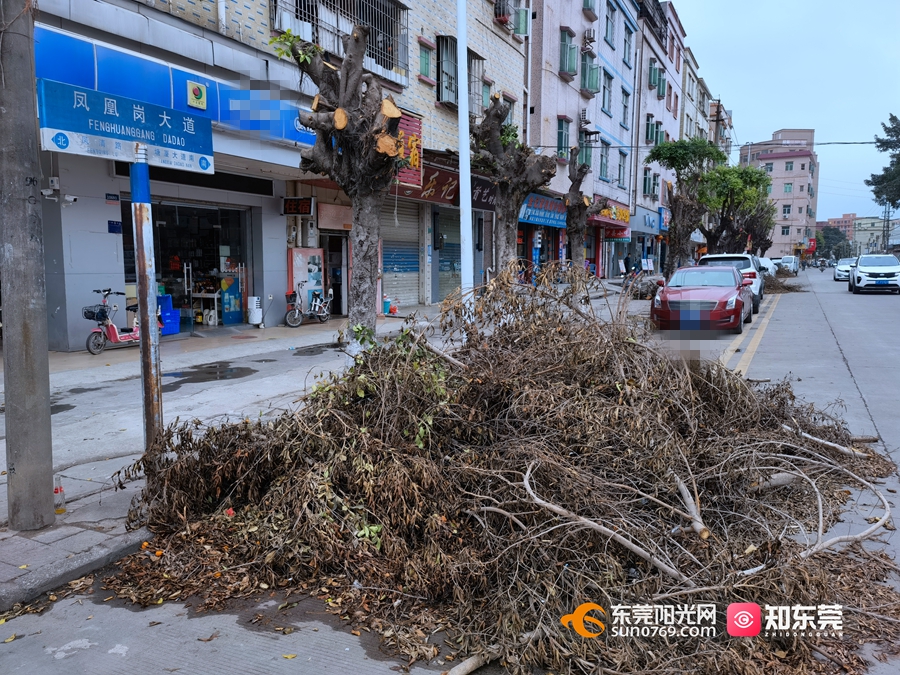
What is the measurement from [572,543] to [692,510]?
0.72 m

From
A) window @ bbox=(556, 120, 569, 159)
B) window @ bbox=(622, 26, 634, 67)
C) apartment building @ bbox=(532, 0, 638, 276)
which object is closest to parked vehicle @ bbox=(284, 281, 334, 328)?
apartment building @ bbox=(532, 0, 638, 276)

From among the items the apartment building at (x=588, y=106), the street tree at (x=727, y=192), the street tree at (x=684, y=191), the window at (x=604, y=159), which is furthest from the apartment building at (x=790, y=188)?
the window at (x=604, y=159)

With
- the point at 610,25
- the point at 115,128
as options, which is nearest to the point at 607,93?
the point at 610,25

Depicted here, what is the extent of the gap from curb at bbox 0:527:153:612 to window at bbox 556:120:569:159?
2483 centimetres

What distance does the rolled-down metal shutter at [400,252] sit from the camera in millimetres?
18781

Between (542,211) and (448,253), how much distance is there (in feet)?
18.7

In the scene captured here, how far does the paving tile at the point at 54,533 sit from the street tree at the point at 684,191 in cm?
2921

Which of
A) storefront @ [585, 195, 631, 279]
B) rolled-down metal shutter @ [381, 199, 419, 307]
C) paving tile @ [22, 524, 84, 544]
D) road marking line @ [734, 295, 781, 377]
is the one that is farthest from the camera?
storefront @ [585, 195, 631, 279]

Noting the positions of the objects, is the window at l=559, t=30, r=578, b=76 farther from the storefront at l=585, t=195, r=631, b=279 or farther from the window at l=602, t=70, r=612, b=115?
the storefront at l=585, t=195, r=631, b=279

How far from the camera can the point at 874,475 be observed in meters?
5.33

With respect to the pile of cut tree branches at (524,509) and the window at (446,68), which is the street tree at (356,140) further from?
the window at (446,68)

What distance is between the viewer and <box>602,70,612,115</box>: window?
32.2 metres

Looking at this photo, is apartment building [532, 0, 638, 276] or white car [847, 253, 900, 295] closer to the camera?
white car [847, 253, 900, 295]

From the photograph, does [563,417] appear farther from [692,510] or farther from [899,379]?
[899,379]
